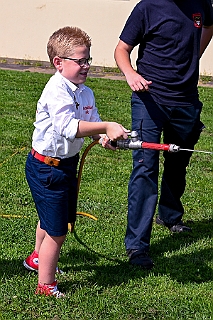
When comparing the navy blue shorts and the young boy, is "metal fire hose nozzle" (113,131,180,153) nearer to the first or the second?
the young boy

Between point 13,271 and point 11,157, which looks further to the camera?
point 11,157

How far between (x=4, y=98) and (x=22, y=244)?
5238mm

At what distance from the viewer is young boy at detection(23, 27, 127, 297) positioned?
3191 mm

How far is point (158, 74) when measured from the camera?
160 inches

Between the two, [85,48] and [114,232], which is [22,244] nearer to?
[114,232]

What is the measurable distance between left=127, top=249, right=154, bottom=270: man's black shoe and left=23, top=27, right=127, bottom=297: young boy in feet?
2.22

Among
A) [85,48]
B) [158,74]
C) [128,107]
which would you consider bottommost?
[128,107]

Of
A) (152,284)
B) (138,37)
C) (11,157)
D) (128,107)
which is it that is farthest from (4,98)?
(152,284)

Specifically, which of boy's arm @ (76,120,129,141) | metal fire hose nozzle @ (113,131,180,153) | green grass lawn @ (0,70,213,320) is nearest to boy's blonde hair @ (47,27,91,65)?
boy's arm @ (76,120,129,141)

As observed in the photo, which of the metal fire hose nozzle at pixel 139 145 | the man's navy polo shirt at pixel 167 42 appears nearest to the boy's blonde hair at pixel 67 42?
the metal fire hose nozzle at pixel 139 145

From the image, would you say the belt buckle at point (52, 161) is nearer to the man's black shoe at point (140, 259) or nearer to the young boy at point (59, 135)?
the young boy at point (59, 135)

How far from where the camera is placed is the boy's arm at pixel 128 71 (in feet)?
12.6

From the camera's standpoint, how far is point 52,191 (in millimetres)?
3361

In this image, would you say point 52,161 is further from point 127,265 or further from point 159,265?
point 159,265
